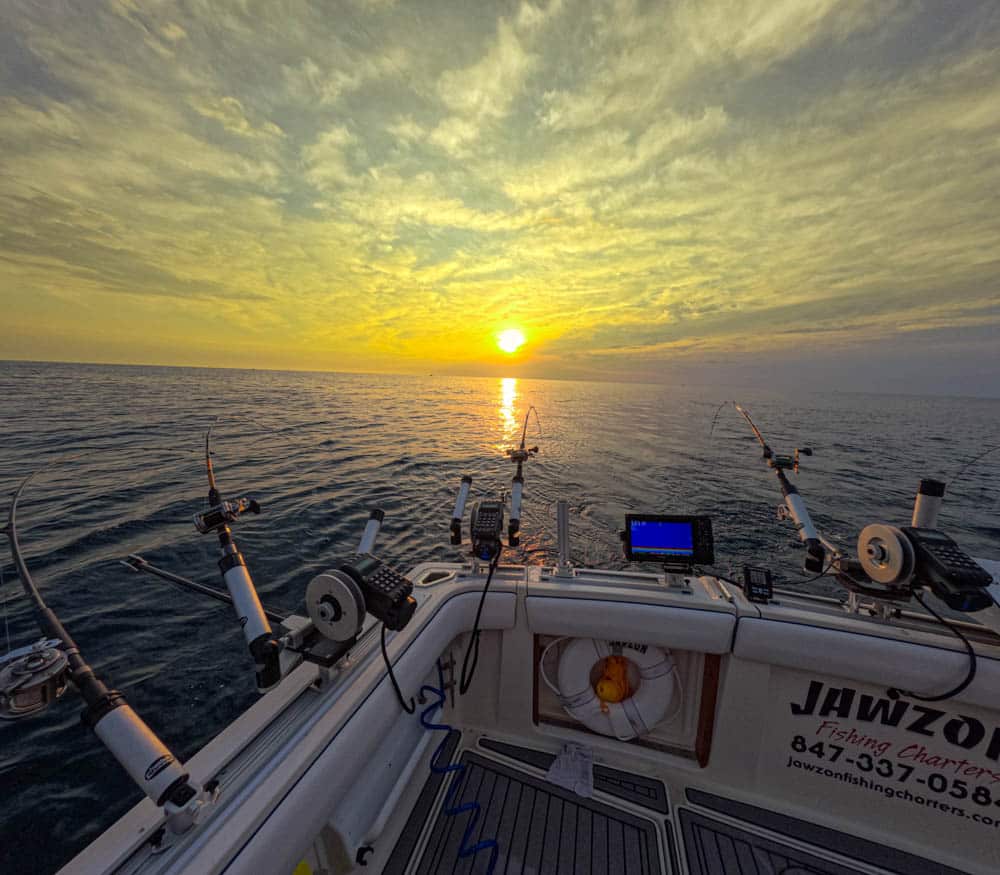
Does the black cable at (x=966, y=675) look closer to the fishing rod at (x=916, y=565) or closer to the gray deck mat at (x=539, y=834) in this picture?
the fishing rod at (x=916, y=565)

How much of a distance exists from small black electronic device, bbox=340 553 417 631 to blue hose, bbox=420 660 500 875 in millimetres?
1013

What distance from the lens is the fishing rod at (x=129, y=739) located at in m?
1.20

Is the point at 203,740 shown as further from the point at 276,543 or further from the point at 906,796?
the point at 906,796

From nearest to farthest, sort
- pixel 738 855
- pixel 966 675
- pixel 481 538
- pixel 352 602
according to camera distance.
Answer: pixel 352 602 < pixel 966 675 < pixel 738 855 < pixel 481 538

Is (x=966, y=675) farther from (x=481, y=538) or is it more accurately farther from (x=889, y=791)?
(x=481, y=538)

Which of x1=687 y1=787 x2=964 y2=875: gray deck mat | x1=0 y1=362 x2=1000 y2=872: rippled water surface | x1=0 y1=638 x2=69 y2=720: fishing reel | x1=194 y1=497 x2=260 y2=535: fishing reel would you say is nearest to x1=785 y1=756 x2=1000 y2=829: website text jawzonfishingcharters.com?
x1=687 y1=787 x2=964 y2=875: gray deck mat

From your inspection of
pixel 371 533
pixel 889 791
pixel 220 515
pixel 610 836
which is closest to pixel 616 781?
pixel 610 836

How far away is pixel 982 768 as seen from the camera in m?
2.21

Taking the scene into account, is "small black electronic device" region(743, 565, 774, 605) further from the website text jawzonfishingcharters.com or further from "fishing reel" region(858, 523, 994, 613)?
the website text jawzonfishingcharters.com

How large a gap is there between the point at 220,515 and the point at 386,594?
0.96 metres

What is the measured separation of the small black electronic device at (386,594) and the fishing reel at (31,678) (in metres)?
0.93

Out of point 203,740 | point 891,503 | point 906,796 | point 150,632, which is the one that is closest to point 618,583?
point 906,796

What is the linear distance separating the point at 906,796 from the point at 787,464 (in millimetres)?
2069

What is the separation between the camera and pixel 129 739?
125 centimetres
